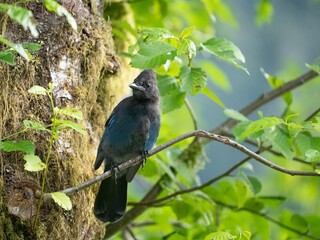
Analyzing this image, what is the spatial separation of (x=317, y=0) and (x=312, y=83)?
9.68 ft

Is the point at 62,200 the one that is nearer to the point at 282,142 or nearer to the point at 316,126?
the point at 316,126

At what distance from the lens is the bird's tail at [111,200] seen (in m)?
4.08

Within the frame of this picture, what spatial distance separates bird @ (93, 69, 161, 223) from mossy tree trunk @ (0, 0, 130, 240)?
0.37 feet

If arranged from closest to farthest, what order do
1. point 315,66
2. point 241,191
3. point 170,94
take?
point 315,66
point 170,94
point 241,191

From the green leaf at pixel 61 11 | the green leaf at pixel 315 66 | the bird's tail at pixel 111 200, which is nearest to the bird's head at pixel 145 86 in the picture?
the bird's tail at pixel 111 200

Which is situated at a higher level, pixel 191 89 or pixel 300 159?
pixel 191 89

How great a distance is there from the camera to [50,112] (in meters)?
3.75

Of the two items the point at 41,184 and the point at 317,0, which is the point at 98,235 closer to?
the point at 41,184

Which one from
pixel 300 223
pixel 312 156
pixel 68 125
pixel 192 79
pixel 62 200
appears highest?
pixel 192 79

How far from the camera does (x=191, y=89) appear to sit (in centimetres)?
404

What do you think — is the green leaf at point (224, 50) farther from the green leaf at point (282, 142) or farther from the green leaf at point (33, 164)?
the green leaf at point (33, 164)

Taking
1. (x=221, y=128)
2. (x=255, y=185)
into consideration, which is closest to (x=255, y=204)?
(x=255, y=185)

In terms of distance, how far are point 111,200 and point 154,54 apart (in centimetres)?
93

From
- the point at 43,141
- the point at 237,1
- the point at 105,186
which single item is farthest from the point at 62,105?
the point at 237,1
